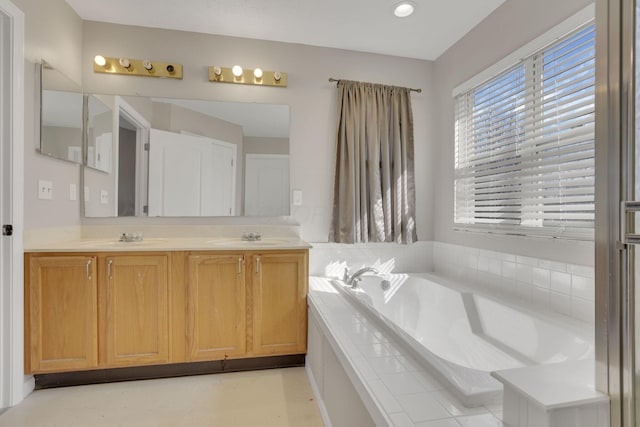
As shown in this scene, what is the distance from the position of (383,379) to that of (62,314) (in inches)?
74.4

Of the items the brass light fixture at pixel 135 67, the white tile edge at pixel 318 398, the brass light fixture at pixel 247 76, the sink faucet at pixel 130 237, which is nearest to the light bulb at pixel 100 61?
the brass light fixture at pixel 135 67

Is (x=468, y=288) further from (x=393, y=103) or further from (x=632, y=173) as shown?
(x=632, y=173)

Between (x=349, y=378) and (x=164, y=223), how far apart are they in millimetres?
1902

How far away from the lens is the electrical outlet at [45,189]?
6.30 ft

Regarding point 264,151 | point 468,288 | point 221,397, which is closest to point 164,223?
point 264,151

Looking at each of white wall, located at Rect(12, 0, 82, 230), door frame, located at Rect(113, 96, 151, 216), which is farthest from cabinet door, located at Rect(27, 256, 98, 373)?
door frame, located at Rect(113, 96, 151, 216)

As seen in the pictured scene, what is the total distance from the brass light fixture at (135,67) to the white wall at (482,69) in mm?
2153

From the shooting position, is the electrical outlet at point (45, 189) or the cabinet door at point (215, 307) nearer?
the electrical outlet at point (45, 189)

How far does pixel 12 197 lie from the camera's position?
1.71 m

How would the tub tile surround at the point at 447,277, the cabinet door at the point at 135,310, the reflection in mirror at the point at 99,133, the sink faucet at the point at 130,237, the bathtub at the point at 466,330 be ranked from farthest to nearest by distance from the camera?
1. the reflection in mirror at the point at 99,133
2. the sink faucet at the point at 130,237
3. the cabinet door at the point at 135,310
4. the bathtub at the point at 466,330
5. the tub tile surround at the point at 447,277

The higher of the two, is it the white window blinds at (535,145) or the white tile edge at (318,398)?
the white window blinds at (535,145)

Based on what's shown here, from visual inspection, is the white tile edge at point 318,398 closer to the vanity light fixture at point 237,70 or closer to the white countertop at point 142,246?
the white countertop at point 142,246

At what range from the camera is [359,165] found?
2.68 m

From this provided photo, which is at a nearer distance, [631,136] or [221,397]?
[631,136]
